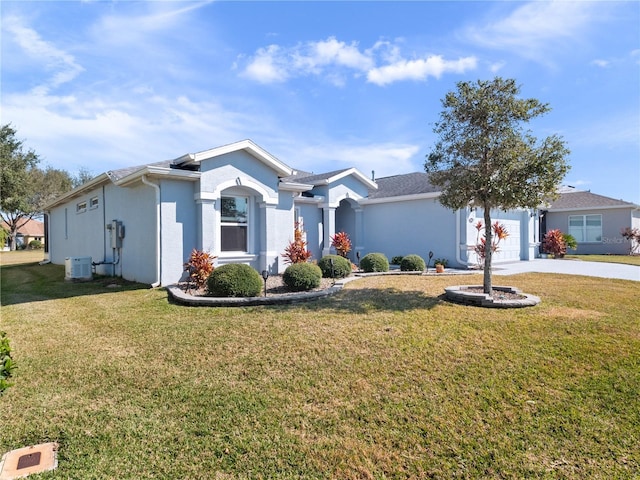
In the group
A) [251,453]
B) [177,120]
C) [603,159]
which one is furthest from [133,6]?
[603,159]

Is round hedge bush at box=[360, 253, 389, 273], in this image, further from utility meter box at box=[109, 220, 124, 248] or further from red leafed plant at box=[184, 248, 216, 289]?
utility meter box at box=[109, 220, 124, 248]

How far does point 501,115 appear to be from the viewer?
7.94m

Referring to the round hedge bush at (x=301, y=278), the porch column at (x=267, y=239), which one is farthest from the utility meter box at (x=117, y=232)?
the round hedge bush at (x=301, y=278)

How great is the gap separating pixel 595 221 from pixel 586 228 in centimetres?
70

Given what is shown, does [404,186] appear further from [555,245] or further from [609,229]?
[609,229]

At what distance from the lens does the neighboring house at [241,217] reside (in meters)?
10.7

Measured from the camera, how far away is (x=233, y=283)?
27.4ft

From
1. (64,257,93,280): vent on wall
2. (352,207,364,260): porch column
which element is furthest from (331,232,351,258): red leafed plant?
(64,257,93,280): vent on wall

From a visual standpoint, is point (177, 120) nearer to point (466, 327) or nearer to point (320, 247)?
point (320, 247)

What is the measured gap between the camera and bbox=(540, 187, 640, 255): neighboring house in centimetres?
2412

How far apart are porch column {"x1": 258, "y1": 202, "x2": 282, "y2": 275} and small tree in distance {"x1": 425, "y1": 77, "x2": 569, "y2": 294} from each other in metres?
5.97

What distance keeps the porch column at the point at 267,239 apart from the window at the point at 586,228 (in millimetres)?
23343

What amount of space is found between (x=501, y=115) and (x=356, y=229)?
11124 mm

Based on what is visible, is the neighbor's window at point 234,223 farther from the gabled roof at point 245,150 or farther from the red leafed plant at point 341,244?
the red leafed plant at point 341,244
